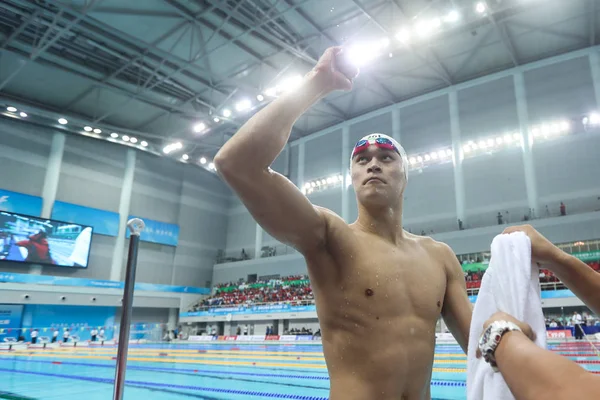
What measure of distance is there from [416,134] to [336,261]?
24865mm

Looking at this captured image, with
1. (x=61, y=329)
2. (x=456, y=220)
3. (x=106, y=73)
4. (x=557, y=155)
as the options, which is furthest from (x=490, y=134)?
(x=61, y=329)

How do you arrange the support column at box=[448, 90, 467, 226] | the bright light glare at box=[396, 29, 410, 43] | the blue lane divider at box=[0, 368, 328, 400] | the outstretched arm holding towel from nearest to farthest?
the outstretched arm holding towel
the blue lane divider at box=[0, 368, 328, 400]
the bright light glare at box=[396, 29, 410, 43]
the support column at box=[448, 90, 467, 226]

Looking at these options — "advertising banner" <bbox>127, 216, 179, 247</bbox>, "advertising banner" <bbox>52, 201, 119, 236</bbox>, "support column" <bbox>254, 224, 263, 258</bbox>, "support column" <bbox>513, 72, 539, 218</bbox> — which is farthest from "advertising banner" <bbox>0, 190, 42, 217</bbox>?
"support column" <bbox>513, 72, 539, 218</bbox>

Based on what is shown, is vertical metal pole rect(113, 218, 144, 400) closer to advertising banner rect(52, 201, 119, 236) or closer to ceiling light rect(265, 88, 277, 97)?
ceiling light rect(265, 88, 277, 97)

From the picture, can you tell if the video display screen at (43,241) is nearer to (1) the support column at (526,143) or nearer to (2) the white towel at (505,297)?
(1) the support column at (526,143)

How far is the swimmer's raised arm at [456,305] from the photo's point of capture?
175 centimetres

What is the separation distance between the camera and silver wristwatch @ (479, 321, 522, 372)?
A: 89 cm

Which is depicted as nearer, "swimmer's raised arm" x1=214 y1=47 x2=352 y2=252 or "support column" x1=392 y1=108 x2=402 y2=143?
"swimmer's raised arm" x1=214 y1=47 x2=352 y2=252

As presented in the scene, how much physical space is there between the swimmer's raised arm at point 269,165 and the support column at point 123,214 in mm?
26807

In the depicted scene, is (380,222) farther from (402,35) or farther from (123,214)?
(123,214)

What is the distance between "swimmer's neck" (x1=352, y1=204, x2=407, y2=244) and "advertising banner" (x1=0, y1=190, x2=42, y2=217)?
25.4 m

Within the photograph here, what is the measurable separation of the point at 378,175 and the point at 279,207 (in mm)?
553

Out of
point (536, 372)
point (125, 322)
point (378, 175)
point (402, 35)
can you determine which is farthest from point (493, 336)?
point (402, 35)

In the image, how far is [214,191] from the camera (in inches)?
1332
